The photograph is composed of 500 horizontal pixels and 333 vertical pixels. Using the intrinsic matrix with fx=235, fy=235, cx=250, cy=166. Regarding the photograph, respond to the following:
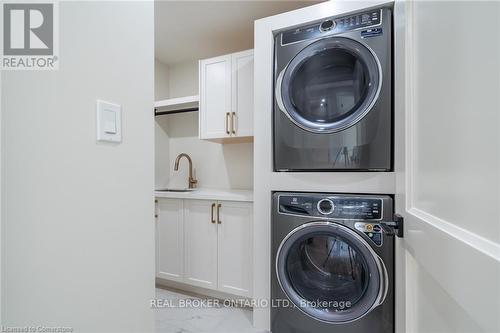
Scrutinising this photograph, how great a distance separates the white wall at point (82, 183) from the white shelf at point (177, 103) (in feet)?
4.86

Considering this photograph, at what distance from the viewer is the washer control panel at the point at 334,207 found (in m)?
1.18

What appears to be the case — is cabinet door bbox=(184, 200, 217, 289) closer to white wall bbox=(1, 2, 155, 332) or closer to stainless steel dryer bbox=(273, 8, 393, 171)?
stainless steel dryer bbox=(273, 8, 393, 171)

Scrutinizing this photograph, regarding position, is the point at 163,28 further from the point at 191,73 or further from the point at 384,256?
the point at 384,256

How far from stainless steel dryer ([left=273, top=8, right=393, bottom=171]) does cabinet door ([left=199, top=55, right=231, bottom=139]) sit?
0.73 m

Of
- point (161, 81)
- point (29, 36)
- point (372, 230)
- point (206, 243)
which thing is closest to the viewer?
point (29, 36)

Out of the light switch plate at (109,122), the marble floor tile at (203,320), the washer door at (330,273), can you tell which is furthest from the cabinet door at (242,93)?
the marble floor tile at (203,320)

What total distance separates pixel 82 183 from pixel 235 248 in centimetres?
144

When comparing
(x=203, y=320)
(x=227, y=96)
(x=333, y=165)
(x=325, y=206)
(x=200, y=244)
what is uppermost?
(x=227, y=96)

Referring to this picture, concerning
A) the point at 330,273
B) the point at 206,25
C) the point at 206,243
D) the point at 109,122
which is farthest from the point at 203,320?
the point at 206,25

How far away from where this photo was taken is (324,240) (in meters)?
1.31

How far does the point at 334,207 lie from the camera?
1248 mm

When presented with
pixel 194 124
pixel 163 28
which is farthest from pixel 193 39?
pixel 194 124

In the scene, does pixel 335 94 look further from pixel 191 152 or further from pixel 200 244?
pixel 191 152

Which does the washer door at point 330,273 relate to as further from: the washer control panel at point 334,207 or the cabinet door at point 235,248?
the cabinet door at point 235,248
